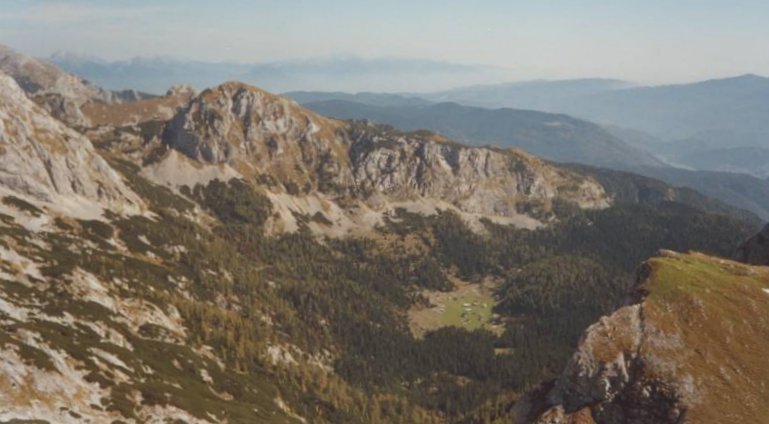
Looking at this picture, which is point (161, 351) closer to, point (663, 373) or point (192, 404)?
Answer: point (192, 404)

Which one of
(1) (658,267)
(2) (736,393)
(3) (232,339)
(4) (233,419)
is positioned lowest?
(3) (232,339)

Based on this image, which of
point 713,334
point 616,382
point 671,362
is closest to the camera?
point 671,362

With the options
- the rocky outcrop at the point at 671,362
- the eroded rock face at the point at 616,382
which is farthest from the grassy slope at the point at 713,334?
the eroded rock face at the point at 616,382

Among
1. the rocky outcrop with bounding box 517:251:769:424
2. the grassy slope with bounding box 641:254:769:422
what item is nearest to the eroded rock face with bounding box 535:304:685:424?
the rocky outcrop with bounding box 517:251:769:424

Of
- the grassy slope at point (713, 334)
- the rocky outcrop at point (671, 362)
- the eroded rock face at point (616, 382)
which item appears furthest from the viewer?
the eroded rock face at point (616, 382)

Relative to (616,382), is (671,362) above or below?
above

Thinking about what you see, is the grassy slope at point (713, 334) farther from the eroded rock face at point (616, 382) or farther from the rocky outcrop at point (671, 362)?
the eroded rock face at point (616, 382)

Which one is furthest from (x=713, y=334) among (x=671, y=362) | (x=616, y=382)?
(x=616, y=382)

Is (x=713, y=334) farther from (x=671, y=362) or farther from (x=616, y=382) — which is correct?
(x=616, y=382)

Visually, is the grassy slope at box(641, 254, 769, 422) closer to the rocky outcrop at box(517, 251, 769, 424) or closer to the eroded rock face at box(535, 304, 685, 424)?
the rocky outcrop at box(517, 251, 769, 424)

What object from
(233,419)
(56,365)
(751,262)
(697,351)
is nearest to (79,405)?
(56,365)

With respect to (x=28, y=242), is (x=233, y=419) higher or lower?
lower
